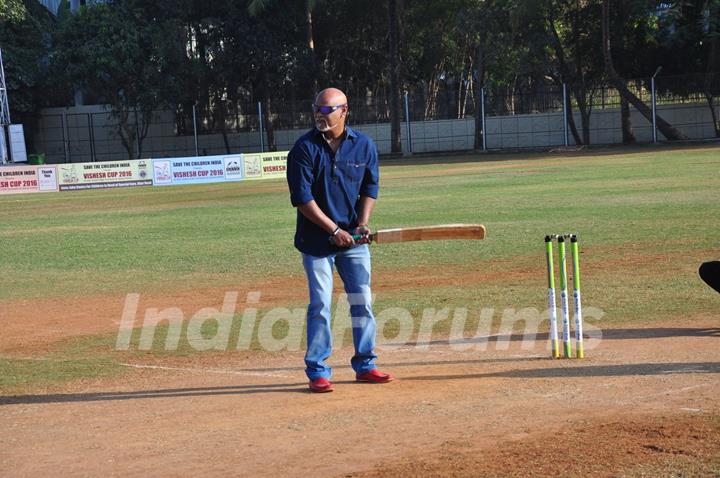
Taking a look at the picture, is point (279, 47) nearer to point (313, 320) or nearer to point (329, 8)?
point (329, 8)

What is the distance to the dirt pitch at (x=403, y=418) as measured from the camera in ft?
20.0

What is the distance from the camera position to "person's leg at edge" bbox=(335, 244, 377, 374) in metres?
7.94

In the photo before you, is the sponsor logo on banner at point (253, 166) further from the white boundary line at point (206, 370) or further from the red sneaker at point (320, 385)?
the red sneaker at point (320, 385)

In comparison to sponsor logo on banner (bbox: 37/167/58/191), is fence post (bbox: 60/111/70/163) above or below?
above

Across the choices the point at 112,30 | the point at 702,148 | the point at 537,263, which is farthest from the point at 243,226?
the point at 112,30

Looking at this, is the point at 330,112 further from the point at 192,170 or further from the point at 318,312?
the point at 192,170

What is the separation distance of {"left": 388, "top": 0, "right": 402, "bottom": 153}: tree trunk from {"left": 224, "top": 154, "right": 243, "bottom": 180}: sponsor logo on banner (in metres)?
17.2

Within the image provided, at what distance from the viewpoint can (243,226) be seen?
901 inches

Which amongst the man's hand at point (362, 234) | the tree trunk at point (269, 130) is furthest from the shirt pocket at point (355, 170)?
the tree trunk at point (269, 130)

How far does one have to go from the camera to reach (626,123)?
52906 millimetres

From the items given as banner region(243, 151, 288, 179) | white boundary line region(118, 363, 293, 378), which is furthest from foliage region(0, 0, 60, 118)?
white boundary line region(118, 363, 293, 378)

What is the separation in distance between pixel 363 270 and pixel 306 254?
46 cm

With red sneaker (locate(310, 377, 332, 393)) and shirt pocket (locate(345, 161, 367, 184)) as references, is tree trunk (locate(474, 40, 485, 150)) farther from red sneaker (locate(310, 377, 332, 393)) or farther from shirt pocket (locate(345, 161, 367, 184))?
red sneaker (locate(310, 377, 332, 393))

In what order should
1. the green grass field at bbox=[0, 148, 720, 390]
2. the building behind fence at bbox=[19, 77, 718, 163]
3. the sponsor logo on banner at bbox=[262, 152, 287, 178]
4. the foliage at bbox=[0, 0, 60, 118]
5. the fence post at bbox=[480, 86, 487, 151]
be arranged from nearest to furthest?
the green grass field at bbox=[0, 148, 720, 390]
the sponsor logo on banner at bbox=[262, 152, 287, 178]
the building behind fence at bbox=[19, 77, 718, 163]
the fence post at bbox=[480, 86, 487, 151]
the foliage at bbox=[0, 0, 60, 118]
